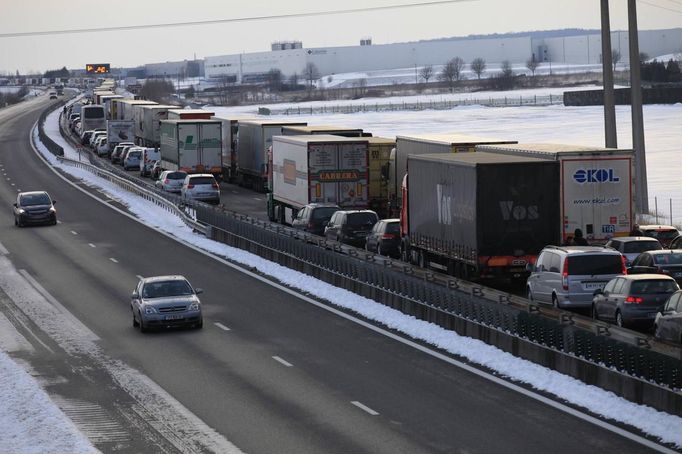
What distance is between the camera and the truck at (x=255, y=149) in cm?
7056

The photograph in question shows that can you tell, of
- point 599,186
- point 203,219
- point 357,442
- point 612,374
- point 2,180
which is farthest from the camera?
point 2,180

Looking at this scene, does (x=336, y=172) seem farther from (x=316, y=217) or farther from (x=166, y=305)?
(x=166, y=305)

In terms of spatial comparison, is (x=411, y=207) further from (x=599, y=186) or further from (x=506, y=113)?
(x=506, y=113)

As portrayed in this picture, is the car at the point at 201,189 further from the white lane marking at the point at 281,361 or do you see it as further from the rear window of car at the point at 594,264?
the white lane marking at the point at 281,361

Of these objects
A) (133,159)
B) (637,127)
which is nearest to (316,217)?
(637,127)

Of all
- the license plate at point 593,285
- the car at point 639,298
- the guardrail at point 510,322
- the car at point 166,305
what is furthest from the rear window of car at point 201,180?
the car at point 639,298

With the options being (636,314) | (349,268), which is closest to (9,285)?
(349,268)

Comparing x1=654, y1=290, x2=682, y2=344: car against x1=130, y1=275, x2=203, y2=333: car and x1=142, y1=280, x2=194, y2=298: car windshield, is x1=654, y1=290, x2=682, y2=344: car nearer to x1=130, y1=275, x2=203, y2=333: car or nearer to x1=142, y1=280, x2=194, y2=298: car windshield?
x1=130, y1=275, x2=203, y2=333: car

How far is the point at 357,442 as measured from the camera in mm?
20688

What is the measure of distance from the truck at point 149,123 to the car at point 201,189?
90.7ft

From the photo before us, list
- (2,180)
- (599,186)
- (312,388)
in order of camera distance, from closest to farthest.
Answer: (312,388)
(599,186)
(2,180)

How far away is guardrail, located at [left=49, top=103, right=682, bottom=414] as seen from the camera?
73.2 ft

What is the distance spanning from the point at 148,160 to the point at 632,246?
57.4 metres

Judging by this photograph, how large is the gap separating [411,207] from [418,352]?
42.4 ft
